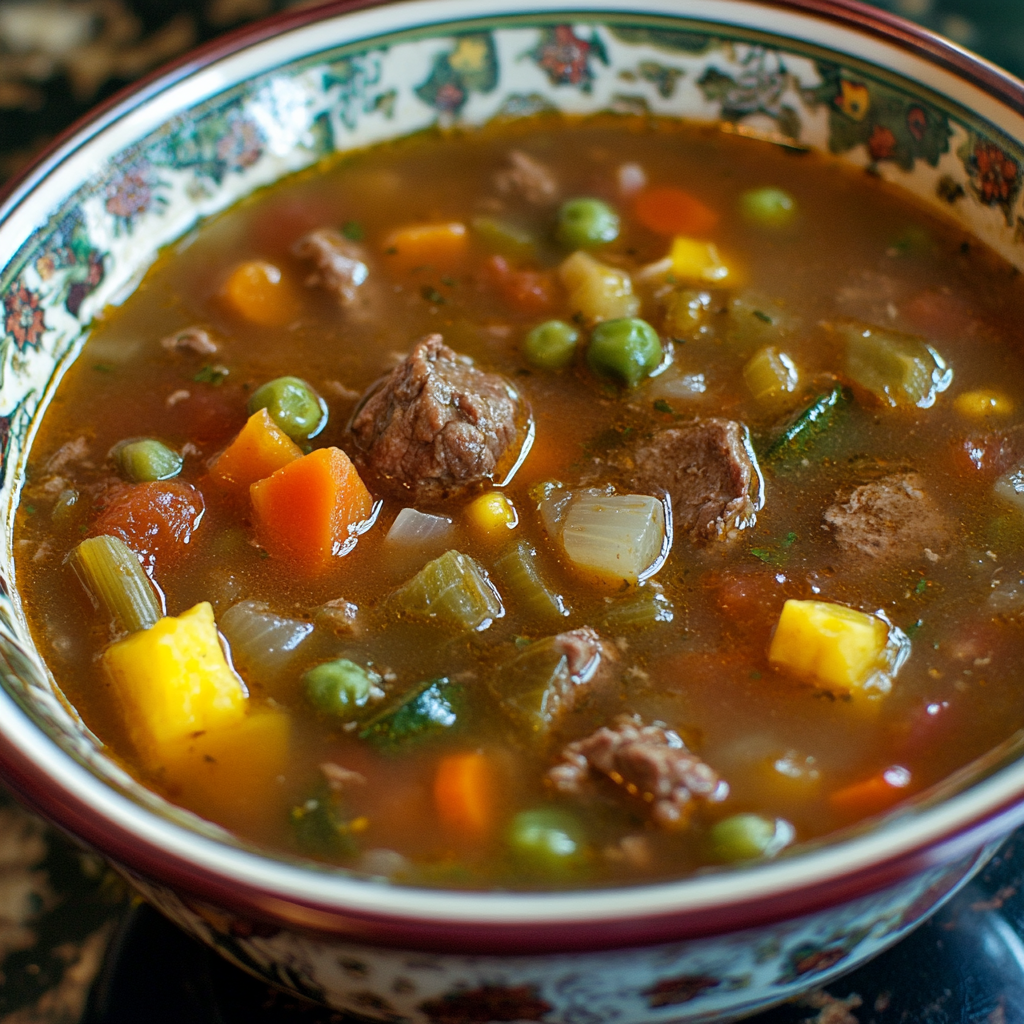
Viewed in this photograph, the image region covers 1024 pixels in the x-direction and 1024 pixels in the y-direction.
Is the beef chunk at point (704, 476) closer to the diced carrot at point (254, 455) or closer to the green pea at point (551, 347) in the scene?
the green pea at point (551, 347)

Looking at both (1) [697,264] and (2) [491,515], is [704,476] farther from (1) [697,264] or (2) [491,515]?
(1) [697,264]

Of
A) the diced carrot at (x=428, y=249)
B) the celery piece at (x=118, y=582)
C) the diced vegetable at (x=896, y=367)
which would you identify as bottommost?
the celery piece at (x=118, y=582)

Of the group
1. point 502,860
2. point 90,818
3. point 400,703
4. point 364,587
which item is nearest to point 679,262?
point 364,587

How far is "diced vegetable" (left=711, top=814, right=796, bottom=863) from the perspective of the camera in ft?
7.75

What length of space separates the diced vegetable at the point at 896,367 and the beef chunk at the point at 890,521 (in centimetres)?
32

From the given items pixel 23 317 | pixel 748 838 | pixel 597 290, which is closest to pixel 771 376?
pixel 597 290

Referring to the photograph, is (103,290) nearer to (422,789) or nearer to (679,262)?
(679,262)

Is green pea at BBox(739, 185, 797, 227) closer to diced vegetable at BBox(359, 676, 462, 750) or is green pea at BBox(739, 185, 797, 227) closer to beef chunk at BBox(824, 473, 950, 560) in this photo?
beef chunk at BBox(824, 473, 950, 560)

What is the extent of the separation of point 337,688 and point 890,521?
1.44 metres

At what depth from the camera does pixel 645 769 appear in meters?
2.47

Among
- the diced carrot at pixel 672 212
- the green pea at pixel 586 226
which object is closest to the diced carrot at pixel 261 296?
the green pea at pixel 586 226

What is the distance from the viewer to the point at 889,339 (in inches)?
136

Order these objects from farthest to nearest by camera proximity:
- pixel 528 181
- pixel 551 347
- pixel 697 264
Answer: pixel 528 181 < pixel 697 264 < pixel 551 347

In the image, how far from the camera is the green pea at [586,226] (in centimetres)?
386
